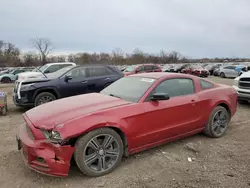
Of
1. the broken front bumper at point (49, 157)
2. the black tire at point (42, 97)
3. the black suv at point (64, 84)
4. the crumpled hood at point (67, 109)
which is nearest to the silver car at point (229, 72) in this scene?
the black suv at point (64, 84)

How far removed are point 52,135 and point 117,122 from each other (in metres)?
0.94

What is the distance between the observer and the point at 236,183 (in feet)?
10.2

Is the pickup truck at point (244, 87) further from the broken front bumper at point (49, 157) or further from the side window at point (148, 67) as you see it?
the side window at point (148, 67)

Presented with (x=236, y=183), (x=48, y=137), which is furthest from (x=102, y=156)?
(x=236, y=183)

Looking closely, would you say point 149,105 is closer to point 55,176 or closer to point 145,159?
point 145,159

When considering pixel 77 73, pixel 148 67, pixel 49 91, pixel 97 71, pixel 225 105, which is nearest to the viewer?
pixel 225 105

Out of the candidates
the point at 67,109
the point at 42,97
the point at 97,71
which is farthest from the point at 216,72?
the point at 67,109

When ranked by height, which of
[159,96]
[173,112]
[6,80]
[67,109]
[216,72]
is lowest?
[6,80]

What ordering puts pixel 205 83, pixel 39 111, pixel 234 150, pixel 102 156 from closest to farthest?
pixel 102 156 → pixel 39 111 → pixel 234 150 → pixel 205 83

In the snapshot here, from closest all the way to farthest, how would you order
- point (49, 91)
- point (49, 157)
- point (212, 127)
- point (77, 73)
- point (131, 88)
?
point (49, 157), point (131, 88), point (212, 127), point (49, 91), point (77, 73)

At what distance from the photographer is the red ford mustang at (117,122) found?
3.02 metres

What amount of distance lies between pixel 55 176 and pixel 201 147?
2737 millimetres

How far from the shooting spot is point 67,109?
138 inches

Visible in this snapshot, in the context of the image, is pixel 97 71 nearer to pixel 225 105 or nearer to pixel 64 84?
pixel 64 84
